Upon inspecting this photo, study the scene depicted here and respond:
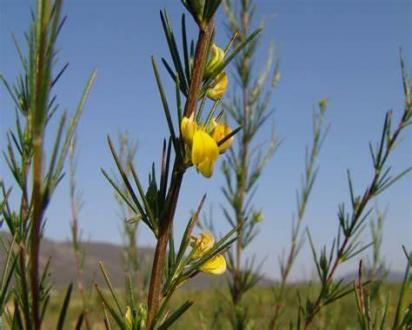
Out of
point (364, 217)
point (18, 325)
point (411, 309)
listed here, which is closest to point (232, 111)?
point (364, 217)

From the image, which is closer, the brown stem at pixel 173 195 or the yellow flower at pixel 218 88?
the brown stem at pixel 173 195

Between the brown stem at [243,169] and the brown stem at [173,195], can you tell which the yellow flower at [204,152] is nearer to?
the brown stem at [173,195]

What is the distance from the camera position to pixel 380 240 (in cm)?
280

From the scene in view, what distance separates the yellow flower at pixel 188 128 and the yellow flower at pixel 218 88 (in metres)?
0.13

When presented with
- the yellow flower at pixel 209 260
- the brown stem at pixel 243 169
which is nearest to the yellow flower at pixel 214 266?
the yellow flower at pixel 209 260

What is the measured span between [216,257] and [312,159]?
195 centimetres

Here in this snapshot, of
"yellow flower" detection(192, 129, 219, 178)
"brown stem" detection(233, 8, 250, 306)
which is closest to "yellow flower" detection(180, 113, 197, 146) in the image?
"yellow flower" detection(192, 129, 219, 178)

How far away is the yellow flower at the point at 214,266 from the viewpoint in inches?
30.3

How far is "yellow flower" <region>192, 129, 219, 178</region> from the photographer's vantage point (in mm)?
703

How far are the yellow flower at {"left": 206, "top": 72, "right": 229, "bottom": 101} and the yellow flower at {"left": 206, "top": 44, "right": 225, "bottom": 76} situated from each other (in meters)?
0.04

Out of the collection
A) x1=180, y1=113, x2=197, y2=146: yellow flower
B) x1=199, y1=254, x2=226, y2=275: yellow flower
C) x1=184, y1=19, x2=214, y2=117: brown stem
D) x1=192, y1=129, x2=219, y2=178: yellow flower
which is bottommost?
x1=199, y1=254, x2=226, y2=275: yellow flower

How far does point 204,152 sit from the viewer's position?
708 millimetres

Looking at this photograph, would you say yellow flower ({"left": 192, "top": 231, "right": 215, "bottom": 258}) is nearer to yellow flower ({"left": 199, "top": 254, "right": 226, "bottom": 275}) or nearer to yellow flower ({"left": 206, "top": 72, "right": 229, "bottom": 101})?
yellow flower ({"left": 199, "top": 254, "right": 226, "bottom": 275})

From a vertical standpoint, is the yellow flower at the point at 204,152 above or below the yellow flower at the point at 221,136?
below
